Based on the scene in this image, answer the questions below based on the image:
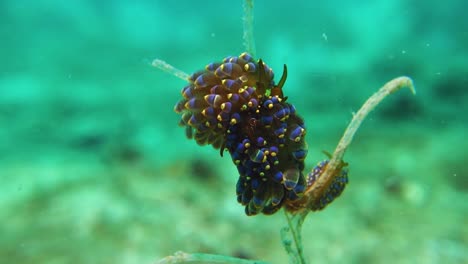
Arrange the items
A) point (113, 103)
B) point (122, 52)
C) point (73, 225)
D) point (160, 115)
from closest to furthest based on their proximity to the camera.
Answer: point (73, 225), point (160, 115), point (113, 103), point (122, 52)

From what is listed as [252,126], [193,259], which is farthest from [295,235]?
[252,126]

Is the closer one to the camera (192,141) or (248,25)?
(248,25)

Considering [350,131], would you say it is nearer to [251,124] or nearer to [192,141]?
[251,124]

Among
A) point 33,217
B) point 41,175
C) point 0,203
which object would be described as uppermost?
point 41,175

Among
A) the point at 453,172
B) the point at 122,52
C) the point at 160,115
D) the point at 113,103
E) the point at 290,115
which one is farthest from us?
the point at 122,52

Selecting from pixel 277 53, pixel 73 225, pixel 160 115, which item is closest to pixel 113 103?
pixel 160 115

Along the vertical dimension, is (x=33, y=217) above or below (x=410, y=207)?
above

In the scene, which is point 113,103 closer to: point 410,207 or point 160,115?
point 160,115
